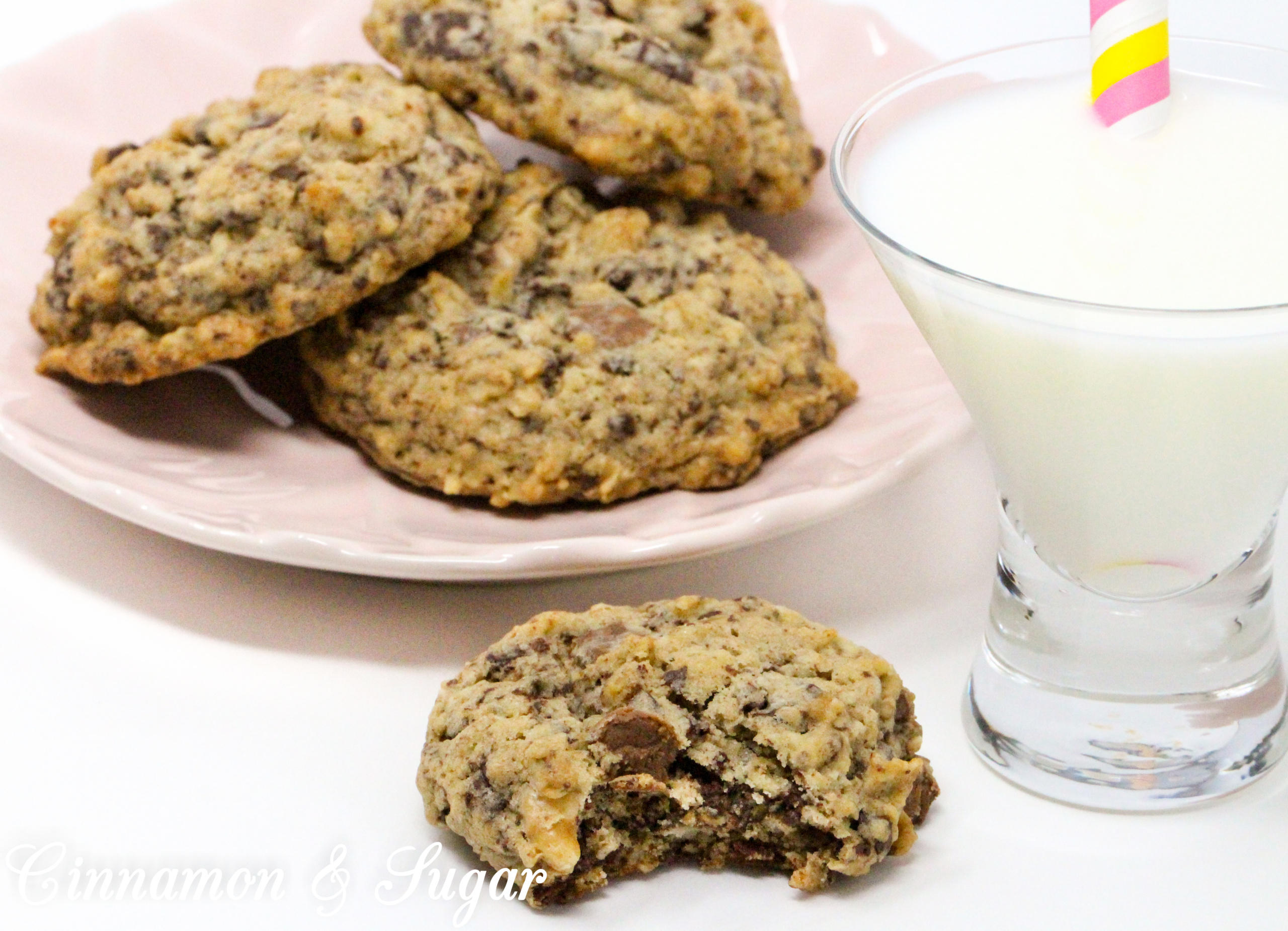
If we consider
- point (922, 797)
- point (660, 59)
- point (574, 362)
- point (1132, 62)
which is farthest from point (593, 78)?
point (922, 797)

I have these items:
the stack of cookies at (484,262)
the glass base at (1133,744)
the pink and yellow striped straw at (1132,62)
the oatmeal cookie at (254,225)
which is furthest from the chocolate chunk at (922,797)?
the oatmeal cookie at (254,225)

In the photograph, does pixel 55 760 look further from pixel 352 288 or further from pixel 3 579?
pixel 352 288

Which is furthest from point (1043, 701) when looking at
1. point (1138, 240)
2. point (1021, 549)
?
point (1138, 240)

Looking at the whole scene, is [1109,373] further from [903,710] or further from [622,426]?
[622,426]

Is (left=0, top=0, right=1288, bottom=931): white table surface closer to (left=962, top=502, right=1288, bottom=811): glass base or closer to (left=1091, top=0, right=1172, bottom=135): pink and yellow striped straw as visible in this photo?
(left=962, top=502, right=1288, bottom=811): glass base

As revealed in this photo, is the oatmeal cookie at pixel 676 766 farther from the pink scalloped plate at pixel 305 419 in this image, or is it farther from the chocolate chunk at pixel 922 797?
the pink scalloped plate at pixel 305 419
